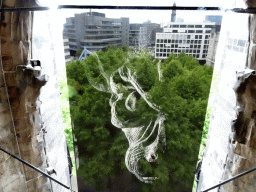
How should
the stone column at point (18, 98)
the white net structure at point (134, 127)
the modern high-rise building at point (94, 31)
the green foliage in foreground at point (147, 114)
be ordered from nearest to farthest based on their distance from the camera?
1. the stone column at point (18, 98)
2. the modern high-rise building at point (94, 31)
3. the green foliage in foreground at point (147, 114)
4. the white net structure at point (134, 127)

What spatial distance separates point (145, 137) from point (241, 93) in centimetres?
367

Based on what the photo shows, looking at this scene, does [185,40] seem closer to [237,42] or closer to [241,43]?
[237,42]

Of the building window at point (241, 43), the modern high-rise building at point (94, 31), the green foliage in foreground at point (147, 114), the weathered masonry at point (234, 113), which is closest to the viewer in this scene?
the weathered masonry at point (234, 113)

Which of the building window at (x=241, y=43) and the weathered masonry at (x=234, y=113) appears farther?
the building window at (x=241, y=43)

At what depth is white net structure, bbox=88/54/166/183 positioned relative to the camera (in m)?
5.60

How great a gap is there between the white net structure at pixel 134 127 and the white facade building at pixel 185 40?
1.87ft

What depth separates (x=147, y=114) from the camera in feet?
18.8

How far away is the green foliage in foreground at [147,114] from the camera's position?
5426 mm

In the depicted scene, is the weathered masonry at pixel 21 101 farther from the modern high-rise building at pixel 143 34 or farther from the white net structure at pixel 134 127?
the white net structure at pixel 134 127

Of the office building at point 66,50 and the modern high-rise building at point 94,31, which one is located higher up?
the modern high-rise building at point 94,31

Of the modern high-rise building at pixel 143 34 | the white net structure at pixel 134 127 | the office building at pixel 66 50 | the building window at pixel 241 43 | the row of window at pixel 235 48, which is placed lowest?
the white net structure at pixel 134 127

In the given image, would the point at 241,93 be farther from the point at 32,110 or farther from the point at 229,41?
the point at 32,110

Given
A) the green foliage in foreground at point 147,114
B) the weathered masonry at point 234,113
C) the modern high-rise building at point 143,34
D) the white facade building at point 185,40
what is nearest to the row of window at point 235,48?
the weathered masonry at point 234,113

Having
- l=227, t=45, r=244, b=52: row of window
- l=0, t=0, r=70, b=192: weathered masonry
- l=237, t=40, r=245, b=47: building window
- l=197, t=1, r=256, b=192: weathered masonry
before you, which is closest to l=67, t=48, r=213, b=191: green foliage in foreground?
l=197, t=1, r=256, b=192: weathered masonry
